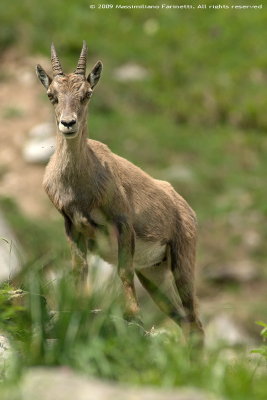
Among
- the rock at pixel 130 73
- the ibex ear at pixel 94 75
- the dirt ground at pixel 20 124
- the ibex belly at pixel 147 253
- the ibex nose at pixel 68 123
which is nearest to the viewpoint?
the ibex nose at pixel 68 123

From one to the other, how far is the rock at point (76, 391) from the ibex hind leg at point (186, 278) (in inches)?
215

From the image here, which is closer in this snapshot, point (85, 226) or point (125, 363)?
point (125, 363)

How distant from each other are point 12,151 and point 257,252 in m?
5.46

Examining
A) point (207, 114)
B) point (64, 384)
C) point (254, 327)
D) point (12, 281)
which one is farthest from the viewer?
point (207, 114)

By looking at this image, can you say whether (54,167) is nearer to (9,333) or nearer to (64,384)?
(9,333)

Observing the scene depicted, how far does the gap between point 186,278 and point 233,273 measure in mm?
8173

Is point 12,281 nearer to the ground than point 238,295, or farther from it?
farther from it

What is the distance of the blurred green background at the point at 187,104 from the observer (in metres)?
20.1

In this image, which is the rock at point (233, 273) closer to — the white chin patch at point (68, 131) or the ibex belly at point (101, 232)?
the ibex belly at point (101, 232)

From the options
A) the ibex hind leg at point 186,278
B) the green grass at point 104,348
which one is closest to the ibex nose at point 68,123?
Answer: the green grass at point 104,348

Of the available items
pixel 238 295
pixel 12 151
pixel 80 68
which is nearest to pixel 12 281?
pixel 80 68

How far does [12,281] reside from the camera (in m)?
9.23

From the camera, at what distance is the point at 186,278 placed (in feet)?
37.4

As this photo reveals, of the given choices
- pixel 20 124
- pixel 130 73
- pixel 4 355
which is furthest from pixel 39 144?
pixel 4 355
